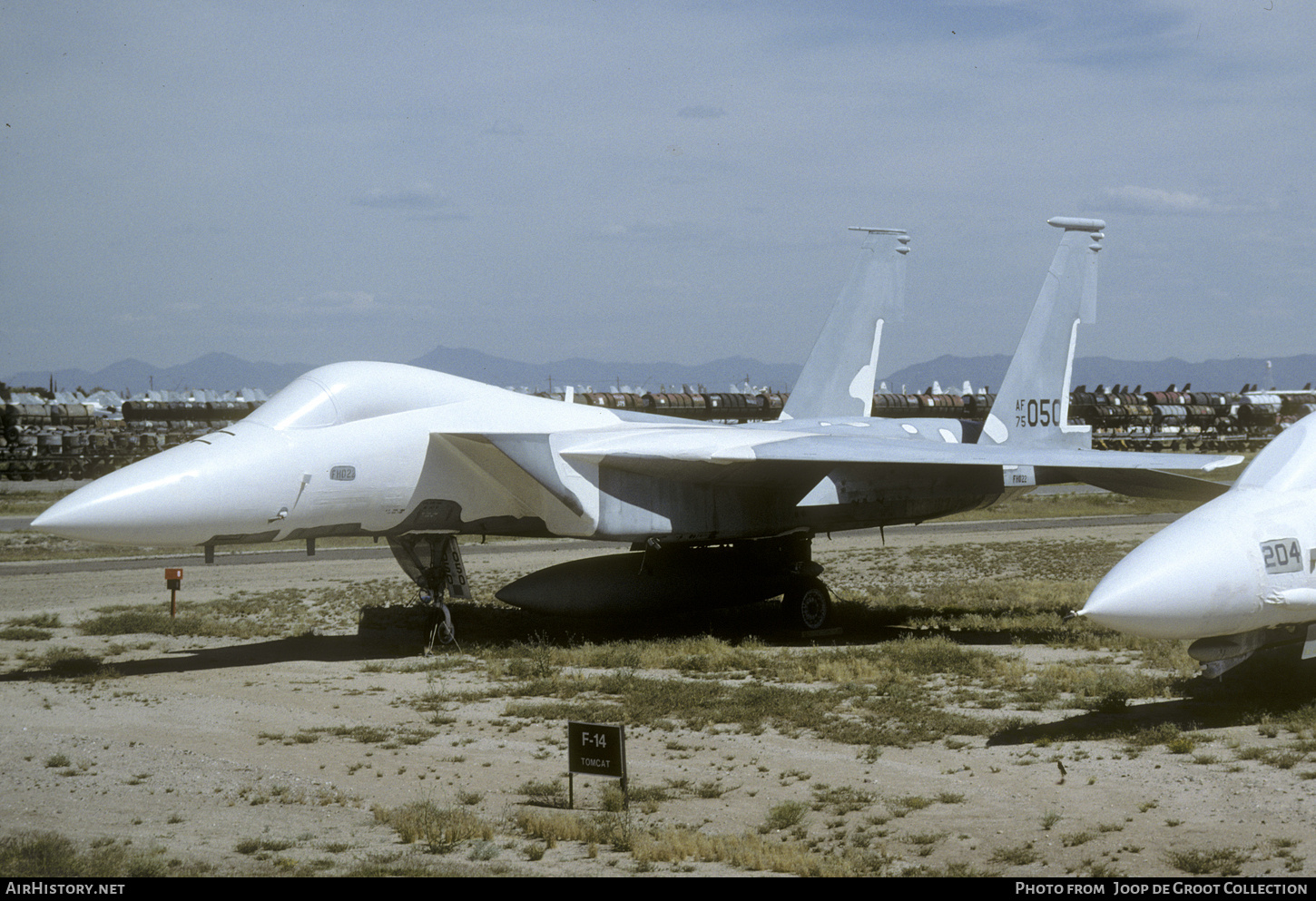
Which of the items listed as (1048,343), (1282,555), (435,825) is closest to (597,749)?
(435,825)

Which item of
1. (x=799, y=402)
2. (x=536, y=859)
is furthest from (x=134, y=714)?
(x=799, y=402)

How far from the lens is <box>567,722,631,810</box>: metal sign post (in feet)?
26.0

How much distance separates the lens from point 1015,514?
4050cm

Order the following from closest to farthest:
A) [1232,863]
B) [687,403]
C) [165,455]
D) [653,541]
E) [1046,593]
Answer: [1232,863]
[165,455]
[653,541]
[1046,593]
[687,403]

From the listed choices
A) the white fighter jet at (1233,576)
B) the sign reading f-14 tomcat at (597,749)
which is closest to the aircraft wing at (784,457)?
the white fighter jet at (1233,576)

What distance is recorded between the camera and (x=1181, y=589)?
9125mm

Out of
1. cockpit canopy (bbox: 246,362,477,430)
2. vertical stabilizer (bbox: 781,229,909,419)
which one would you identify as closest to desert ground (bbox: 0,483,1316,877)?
cockpit canopy (bbox: 246,362,477,430)

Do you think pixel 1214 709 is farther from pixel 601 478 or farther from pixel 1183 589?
pixel 601 478

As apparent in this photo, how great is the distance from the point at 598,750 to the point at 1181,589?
4727 millimetres

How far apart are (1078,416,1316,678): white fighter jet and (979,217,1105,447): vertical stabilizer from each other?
8683 mm

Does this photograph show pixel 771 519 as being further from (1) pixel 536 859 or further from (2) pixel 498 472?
(1) pixel 536 859

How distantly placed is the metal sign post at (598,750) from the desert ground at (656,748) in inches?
13.7

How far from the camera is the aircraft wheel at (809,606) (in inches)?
679

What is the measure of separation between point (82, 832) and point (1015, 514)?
36.6 m
